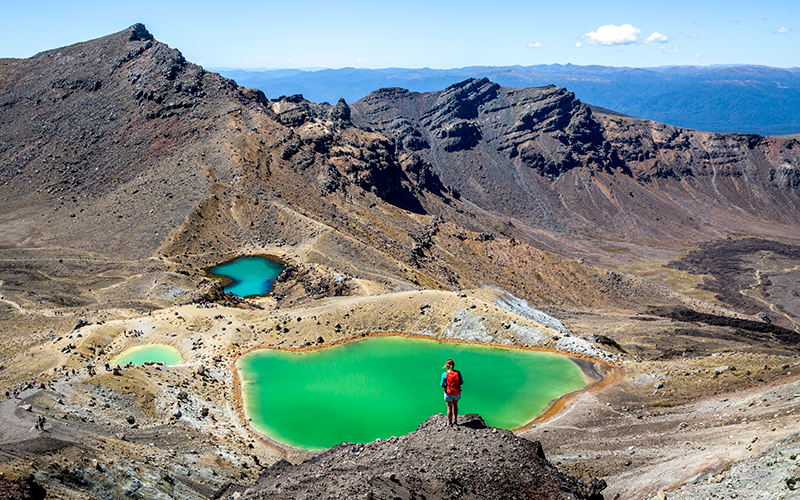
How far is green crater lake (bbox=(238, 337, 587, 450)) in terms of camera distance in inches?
1198

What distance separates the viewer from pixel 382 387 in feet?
115

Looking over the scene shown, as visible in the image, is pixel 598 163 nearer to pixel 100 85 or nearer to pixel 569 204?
pixel 569 204

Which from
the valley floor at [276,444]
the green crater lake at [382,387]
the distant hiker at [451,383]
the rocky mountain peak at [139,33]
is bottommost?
the green crater lake at [382,387]

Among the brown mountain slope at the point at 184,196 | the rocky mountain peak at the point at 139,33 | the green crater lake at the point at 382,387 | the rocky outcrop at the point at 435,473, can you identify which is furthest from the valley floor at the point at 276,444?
the rocky mountain peak at the point at 139,33

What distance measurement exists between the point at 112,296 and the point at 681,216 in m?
177

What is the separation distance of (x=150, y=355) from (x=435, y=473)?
27528mm

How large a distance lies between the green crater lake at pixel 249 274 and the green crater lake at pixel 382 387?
23.0m

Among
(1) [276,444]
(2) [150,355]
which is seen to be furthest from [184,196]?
(1) [276,444]

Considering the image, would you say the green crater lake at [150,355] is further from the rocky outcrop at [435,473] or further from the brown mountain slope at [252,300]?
the rocky outcrop at [435,473]

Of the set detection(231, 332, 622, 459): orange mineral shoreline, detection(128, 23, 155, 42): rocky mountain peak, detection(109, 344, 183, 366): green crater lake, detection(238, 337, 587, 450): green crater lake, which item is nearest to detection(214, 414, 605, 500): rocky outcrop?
detection(231, 332, 622, 459): orange mineral shoreline

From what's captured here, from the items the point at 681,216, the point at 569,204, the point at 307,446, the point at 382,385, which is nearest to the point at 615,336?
the point at 382,385

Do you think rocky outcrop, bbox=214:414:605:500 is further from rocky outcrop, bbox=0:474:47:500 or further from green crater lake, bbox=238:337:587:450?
green crater lake, bbox=238:337:587:450

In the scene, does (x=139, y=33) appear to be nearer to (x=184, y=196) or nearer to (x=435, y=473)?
(x=184, y=196)

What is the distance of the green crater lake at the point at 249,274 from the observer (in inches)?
2440
